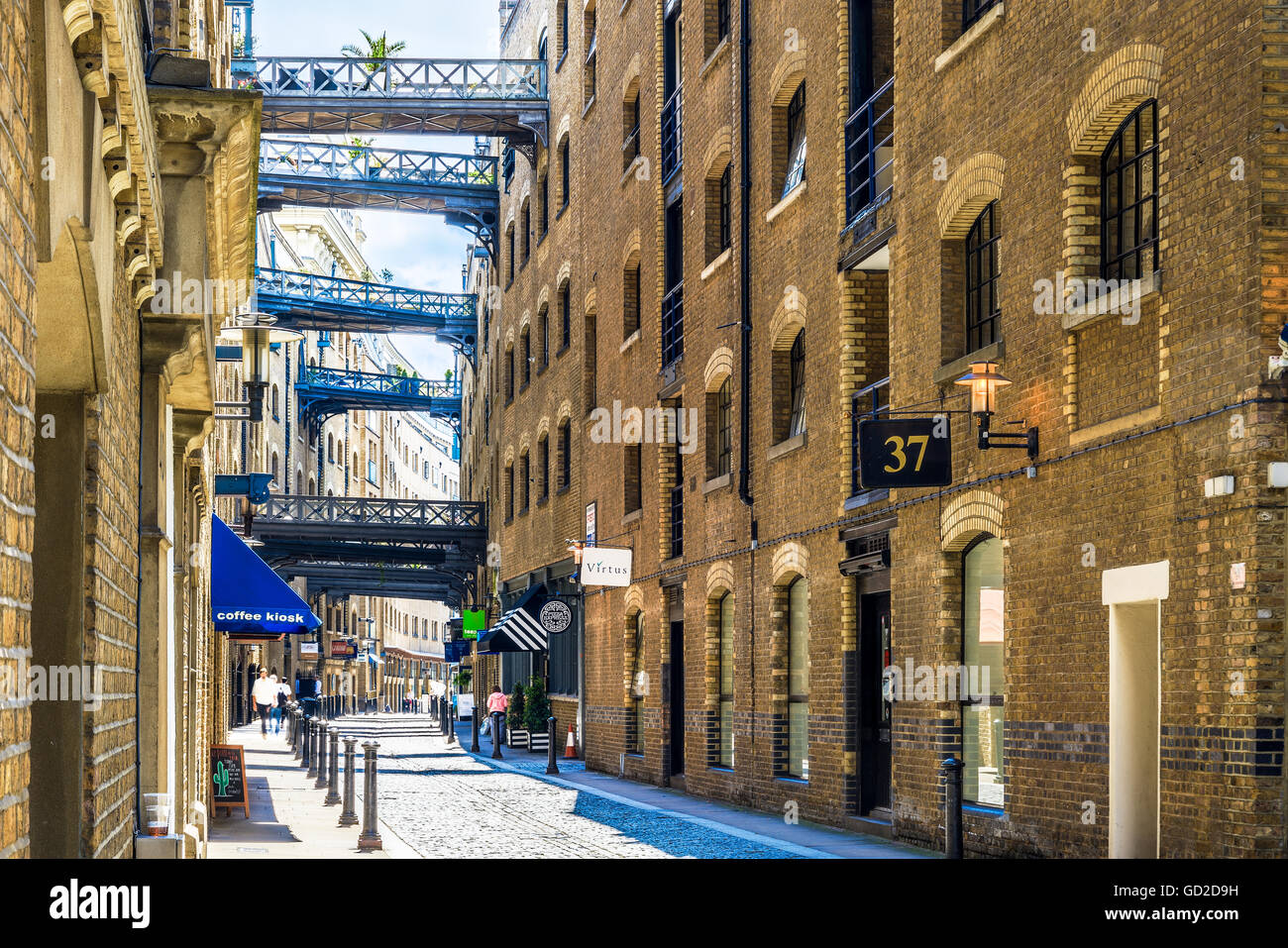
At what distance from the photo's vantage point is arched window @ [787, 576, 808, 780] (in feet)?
61.6

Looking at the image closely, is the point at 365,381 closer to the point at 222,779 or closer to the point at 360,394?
the point at 360,394

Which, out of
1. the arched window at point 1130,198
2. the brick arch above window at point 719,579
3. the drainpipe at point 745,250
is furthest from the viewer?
the brick arch above window at point 719,579

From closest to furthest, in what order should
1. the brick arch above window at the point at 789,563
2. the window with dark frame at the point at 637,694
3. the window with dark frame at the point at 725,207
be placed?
the brick arch above window at the point at 789,563, the window with dark frame at the point at 725,207, the window with dark frame at the point at 637,694

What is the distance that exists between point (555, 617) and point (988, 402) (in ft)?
60.1

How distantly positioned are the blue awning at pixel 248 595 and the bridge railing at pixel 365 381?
39122 mm

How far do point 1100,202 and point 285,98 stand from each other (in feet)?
90.5

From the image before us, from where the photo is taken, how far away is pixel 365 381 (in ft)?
199

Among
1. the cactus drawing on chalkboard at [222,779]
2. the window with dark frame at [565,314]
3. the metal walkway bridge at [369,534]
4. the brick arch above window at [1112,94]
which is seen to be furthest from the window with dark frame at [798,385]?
the metal walkway bridge at [369,534]

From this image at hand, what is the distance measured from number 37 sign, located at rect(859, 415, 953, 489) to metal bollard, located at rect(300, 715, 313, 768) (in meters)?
15.7

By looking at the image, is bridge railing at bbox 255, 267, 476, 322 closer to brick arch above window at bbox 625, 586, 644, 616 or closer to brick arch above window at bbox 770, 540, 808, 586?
brick arch above window at bbox 625, 586, 644, 616

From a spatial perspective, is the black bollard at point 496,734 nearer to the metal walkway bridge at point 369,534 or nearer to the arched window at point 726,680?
the metal walkway bridge at point 369,534

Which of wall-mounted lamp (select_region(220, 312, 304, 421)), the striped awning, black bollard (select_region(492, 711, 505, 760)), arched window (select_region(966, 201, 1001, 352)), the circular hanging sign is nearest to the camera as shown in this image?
arched window (select_region(966, 201, 1001, 352))

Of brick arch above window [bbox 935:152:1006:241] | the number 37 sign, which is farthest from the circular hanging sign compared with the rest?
the number 37 sign

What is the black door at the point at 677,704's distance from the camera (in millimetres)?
24344
